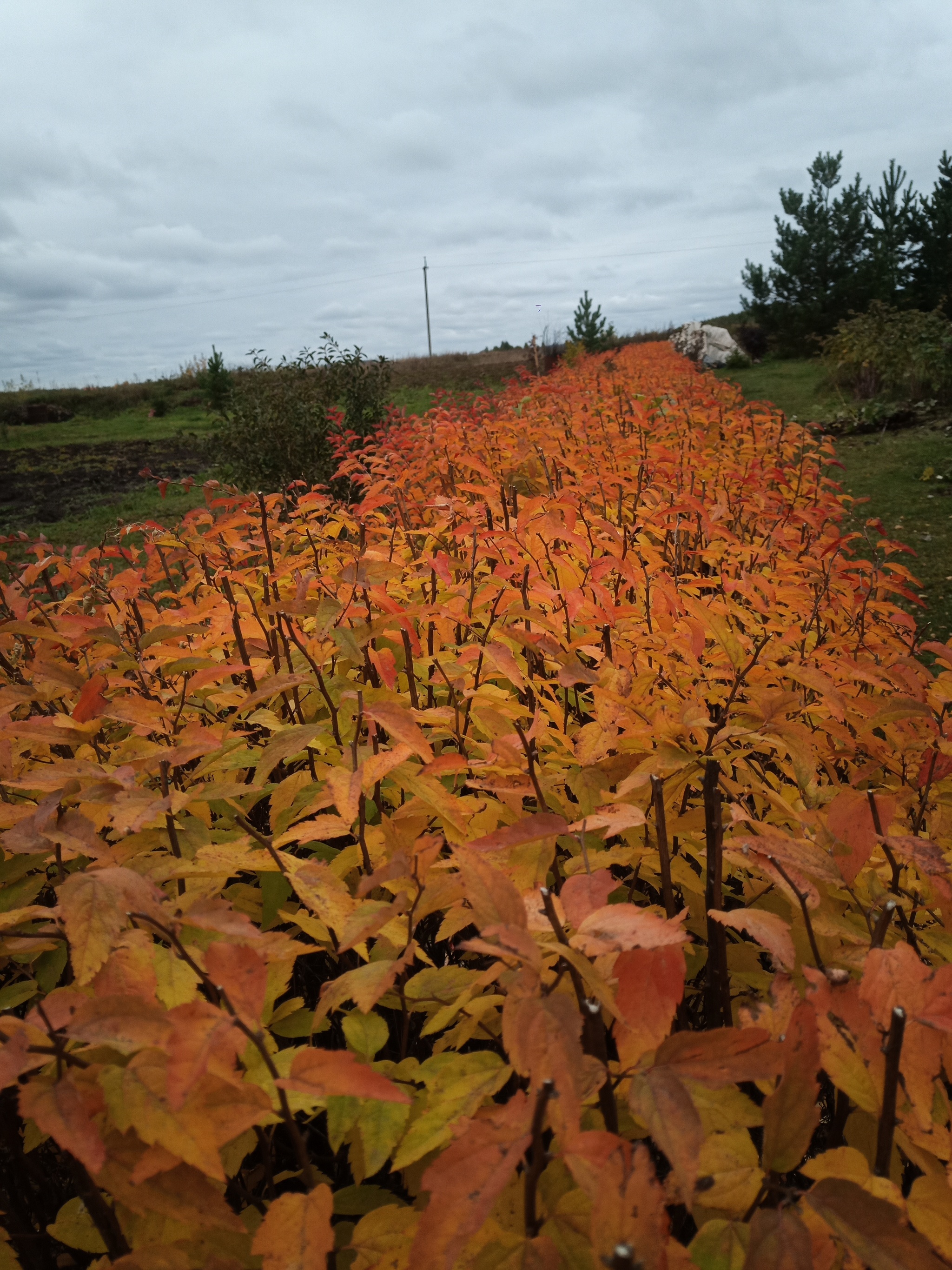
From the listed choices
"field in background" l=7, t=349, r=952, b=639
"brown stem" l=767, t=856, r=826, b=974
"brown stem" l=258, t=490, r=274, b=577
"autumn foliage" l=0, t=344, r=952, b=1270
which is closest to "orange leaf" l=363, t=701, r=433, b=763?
"autumn foliage" l=0, t=344, r=952, b=1270

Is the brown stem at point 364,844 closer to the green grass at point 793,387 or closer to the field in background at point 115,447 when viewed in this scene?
the field in background at point 115,447

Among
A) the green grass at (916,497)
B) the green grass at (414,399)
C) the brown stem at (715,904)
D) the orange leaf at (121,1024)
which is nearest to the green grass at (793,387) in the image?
the green grass at (916,497)

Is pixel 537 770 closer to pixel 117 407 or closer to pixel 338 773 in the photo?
pixel 338 773

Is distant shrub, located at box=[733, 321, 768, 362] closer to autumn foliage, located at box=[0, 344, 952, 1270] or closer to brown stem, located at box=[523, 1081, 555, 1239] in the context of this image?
autumn foliage, located at box=[0, 344, 952, 1270]

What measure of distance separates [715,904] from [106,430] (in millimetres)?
24853

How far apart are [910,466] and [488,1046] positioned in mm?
9549

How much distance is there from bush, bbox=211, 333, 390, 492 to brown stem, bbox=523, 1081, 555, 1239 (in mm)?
7286

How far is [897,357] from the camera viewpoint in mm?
12953

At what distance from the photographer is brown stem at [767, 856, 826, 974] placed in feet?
2.95

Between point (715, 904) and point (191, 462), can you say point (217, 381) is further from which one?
point (715, 904)

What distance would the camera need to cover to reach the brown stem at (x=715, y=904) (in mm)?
1059

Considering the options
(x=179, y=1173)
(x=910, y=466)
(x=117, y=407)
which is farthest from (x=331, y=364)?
(x=117, y=407)

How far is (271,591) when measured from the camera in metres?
1.99

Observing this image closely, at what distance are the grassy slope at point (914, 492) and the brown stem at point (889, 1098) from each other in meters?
3.24
